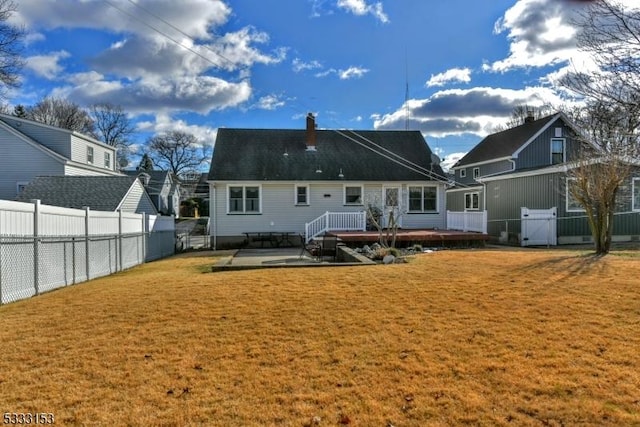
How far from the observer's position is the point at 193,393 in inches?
151

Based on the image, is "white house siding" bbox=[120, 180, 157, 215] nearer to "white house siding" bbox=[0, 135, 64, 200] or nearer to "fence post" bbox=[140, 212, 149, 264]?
"fence post" bbox=[140, 212, 149, 264]

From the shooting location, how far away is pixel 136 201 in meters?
23.7

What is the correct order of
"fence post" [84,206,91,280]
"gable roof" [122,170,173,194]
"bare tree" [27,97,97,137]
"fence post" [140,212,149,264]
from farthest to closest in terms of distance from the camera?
"bare tree" [27,97,97,137] → "gable roof" [122,170,173,194] → "fence post" [140,212,149,264] → "fence post" [84,206,91,280]

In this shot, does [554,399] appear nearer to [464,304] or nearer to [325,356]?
[325,356]

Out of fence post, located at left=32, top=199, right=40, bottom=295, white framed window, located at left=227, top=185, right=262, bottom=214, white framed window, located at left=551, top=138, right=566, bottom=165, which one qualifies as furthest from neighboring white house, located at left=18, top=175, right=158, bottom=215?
white framed window, located at left=551, top=138, right=566, bottom=165

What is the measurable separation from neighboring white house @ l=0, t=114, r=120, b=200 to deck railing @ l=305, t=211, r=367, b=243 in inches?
617

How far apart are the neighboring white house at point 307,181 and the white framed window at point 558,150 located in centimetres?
785

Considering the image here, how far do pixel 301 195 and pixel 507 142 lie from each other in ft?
48.5

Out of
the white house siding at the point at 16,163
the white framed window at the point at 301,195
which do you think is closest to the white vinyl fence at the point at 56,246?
the white framed window at the point at 301,195

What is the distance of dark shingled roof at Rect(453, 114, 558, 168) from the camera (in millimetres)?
25375

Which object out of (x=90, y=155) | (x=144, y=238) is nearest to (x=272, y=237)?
(x=144, y=238)

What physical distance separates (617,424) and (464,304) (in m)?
3.30

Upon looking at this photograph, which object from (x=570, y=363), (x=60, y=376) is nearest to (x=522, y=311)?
(x=570, y=363)

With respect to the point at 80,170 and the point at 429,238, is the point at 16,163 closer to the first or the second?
the point at 80,170
